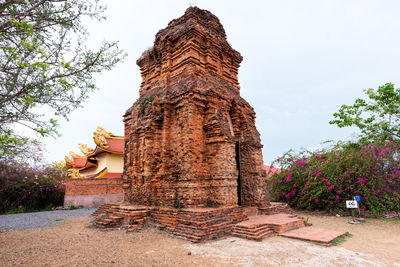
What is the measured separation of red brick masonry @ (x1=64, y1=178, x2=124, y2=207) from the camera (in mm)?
12359

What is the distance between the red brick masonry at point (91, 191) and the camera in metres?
12.4

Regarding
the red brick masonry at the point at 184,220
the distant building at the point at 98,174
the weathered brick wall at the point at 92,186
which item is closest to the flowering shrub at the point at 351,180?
the red brick masonry at the point at 184,220

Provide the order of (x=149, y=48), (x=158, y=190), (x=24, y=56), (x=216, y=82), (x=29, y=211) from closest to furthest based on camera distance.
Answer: (x=24, y=56) < (x=158, y=190) < (x=216, y=82) < (x=149, y=48) < (x=29, y=211)

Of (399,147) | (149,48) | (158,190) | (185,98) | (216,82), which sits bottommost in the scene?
(158,190)

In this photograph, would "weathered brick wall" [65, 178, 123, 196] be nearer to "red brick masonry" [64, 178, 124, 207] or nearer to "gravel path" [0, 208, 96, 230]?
"red brick masonry" [64, 178, 124, 207]

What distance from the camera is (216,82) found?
25.5 feet

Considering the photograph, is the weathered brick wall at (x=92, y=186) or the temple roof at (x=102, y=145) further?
the temple roof at (x=102, y=145)

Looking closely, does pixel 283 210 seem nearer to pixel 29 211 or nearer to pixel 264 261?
pixel 264 261

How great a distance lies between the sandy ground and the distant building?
704 cm

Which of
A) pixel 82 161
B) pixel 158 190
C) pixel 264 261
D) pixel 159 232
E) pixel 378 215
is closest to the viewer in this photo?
pixel 264 261

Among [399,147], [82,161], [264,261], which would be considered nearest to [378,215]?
[399,147]

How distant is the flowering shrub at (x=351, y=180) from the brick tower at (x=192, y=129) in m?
3.79

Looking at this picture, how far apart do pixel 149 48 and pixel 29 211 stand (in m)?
10.9

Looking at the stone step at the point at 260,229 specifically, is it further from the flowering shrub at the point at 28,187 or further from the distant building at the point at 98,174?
the flowering shrub at the point at 28,187
